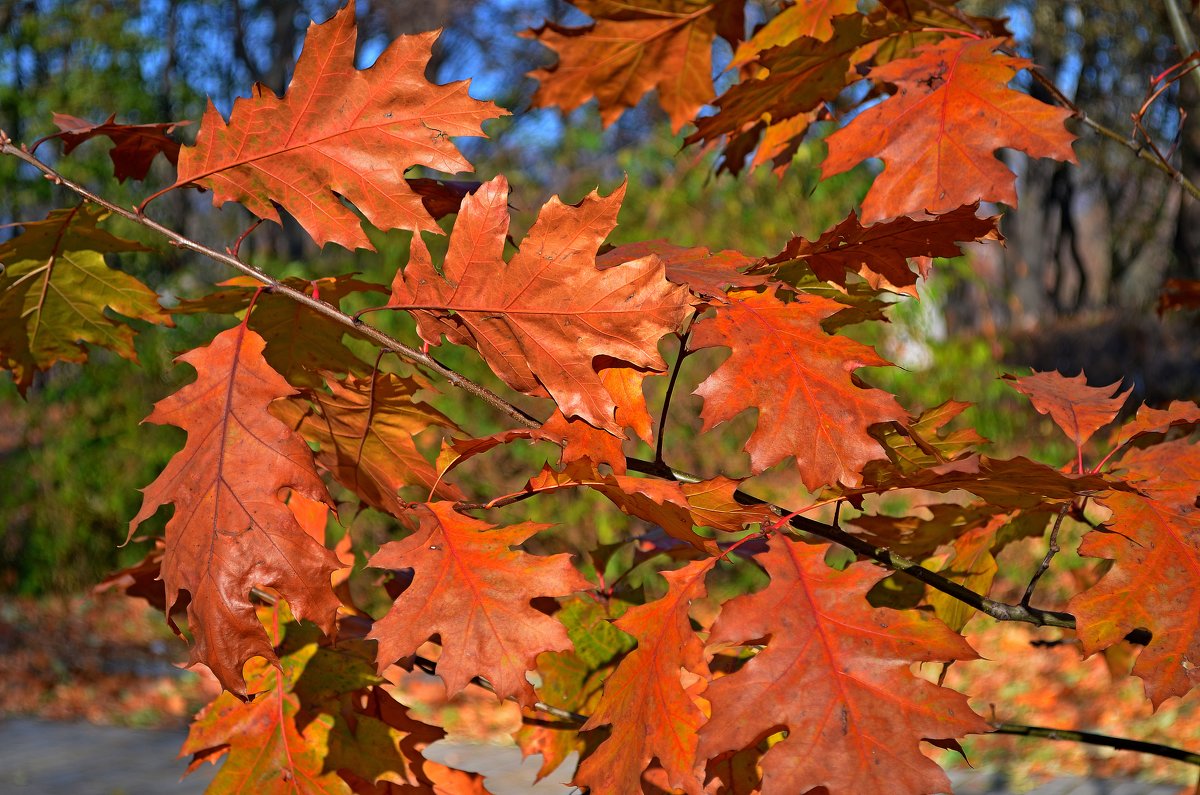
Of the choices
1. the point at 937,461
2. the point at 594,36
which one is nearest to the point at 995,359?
the point at 594,36

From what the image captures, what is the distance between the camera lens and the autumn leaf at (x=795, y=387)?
Result: 82 centimetres

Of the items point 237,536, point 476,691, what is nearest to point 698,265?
point 237,536

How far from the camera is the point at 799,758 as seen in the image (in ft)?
2.32

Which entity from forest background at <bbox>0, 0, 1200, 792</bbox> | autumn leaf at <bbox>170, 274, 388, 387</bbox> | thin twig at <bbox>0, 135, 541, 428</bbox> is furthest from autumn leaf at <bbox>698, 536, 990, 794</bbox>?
forest background at <bbox>0, 0, 1200, 792</bbox>

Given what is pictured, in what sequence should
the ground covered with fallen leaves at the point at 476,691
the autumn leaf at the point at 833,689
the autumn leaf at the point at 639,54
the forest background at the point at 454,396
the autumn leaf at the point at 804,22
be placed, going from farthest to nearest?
the forest background at the point at 454,396 < the ground covered with fallen leaves at the point at 476,691 < the autumn leaf at the point at 639,54 < the autumn leaf at the point at 804,22 < the autumn leaf at the point at 833,689

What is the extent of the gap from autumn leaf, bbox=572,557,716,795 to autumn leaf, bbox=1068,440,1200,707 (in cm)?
33

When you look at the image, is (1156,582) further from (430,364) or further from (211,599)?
(211,599)

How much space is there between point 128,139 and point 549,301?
2.01 ft

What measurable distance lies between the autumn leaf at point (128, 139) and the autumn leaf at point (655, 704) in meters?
0.68

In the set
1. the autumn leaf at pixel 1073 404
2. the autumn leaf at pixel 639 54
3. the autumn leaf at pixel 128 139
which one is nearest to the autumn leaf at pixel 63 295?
the autumn leaf at pixel 128 139

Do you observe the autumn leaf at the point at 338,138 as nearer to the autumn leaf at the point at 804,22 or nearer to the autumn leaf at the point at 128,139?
the autumn leaf at the point at 128,139

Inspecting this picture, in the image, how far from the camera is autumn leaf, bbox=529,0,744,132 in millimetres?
1523

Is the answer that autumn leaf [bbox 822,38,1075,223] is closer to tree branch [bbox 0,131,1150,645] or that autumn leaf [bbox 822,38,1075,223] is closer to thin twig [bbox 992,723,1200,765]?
tree branch [bbox 0,131,1150,645]

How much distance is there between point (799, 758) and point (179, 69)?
9.53m
